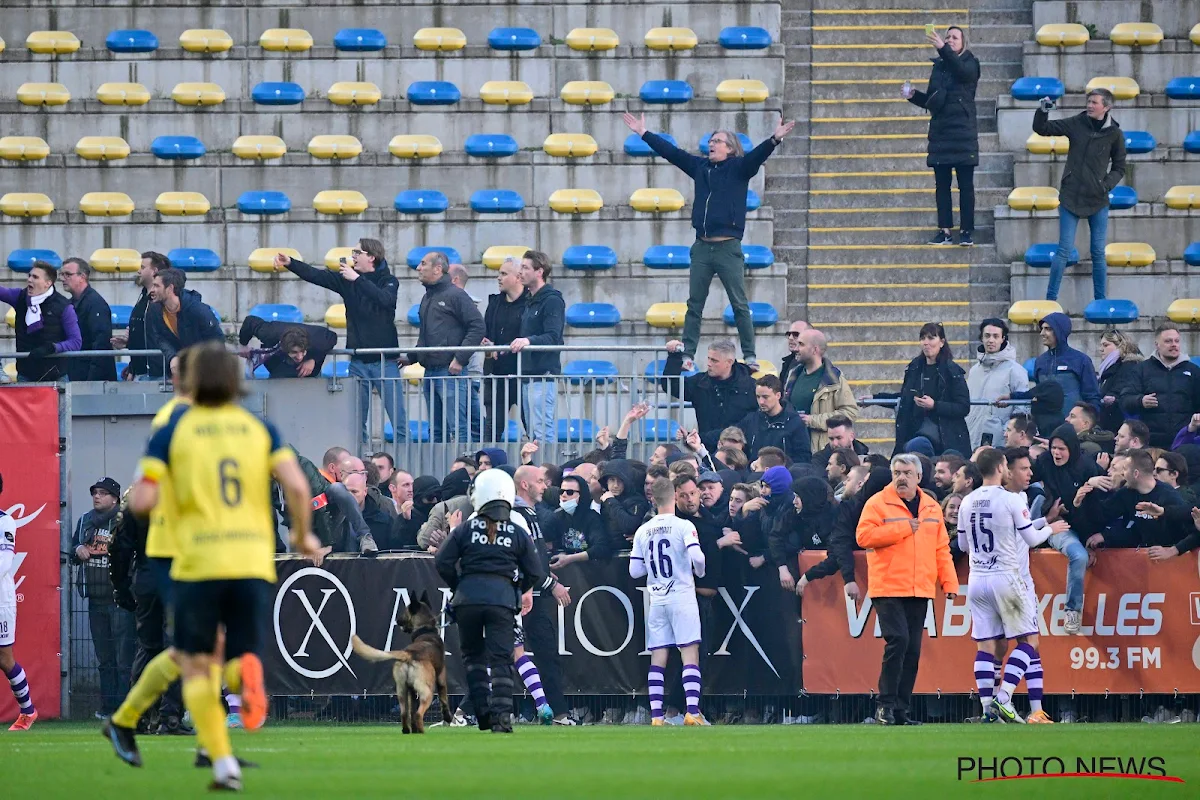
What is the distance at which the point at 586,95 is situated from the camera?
24391 mm

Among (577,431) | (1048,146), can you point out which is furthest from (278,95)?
(1048,146)

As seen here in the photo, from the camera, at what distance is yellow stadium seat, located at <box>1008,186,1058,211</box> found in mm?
22703

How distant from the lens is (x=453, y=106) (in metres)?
24.7

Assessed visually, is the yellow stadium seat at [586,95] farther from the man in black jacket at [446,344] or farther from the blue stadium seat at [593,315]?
the man in black jacket at [446,344]

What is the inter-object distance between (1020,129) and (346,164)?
27.5ft

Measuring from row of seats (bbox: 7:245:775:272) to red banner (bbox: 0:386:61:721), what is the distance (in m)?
6.67

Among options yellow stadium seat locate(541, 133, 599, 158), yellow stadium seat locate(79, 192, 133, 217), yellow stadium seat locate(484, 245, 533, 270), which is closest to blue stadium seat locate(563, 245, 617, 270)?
yellow stadium seat locate(484, 245, 533, 270)

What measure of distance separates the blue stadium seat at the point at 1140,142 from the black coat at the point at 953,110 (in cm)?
233

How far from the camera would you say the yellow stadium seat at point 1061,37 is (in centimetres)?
2417

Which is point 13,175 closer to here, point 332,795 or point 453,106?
point 453,106

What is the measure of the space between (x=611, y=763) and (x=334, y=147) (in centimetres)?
1571

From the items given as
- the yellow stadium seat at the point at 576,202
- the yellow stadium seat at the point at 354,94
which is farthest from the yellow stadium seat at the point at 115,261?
the yellow stadium seat at the point at 576,202

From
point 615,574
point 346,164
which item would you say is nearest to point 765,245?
point 346,164

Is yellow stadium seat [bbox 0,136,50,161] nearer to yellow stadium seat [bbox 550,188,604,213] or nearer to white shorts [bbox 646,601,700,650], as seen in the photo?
yellow stadium seat [bbox 550,188,604,213]
